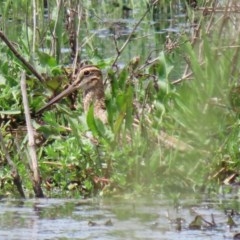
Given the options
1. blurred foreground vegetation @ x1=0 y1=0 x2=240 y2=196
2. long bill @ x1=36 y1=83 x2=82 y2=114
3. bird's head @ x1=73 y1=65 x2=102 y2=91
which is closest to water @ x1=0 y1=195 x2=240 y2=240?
blurred foreground vegetation @ x1=0 y1=0 x2=240 y2=196

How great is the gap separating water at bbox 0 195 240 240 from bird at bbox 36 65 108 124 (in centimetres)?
169

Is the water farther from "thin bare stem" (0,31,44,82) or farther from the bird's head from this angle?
the bird's head

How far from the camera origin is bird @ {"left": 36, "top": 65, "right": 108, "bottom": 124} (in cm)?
708

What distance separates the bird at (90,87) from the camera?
23.2 ft

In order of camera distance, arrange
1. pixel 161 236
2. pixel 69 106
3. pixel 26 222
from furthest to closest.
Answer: pixel 69 106 → pixel 26 222 → pixel 161 236

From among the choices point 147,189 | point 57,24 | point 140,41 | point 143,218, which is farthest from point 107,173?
point 140,41

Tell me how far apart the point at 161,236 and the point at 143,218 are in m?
0.39

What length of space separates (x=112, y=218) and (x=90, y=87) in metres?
2.41

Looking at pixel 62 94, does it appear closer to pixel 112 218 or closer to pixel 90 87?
pixel 90 87

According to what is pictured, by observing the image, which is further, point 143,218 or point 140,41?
point 140,41

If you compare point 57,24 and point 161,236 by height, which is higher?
point 57,24

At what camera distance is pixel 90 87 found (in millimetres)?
7285

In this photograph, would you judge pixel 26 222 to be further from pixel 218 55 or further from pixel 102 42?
pixel 102 42

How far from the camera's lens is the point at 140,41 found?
10625 mm
